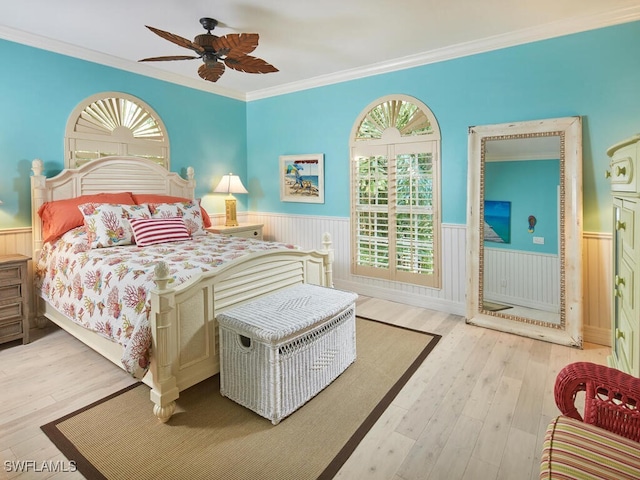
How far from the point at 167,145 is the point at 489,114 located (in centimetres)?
353

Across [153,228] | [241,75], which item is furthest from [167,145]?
[153,228]

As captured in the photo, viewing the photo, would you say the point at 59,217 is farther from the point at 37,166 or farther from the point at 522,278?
the point at 522,278

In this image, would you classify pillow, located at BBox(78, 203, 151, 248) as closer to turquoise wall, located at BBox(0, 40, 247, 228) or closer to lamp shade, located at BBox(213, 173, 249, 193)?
turquoise wall, located at BBox(0, 40, 247, 228)

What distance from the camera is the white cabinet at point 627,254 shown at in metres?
1.39

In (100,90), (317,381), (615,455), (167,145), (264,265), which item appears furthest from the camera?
(167,145)

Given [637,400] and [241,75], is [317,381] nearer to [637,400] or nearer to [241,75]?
[637,400]

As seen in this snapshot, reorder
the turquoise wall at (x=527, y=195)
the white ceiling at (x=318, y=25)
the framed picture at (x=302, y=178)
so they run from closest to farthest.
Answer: the white ceiling at (x=318, y=25)
the turquoise wall at (x=527, y=195)
the framed picture at (x=302, y=178)

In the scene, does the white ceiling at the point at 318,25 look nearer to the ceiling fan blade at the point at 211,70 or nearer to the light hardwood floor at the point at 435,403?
the ceiling fan blade at the point at 211,70

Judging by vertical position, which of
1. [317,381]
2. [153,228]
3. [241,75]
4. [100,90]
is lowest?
[317,381]

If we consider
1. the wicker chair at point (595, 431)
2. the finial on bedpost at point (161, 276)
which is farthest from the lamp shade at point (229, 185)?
the wicker chair at point (595, 431)

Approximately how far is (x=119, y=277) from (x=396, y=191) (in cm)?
283

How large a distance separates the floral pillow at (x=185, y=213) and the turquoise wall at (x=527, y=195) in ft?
9.37

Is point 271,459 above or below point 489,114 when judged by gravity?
below

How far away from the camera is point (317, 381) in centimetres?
229
